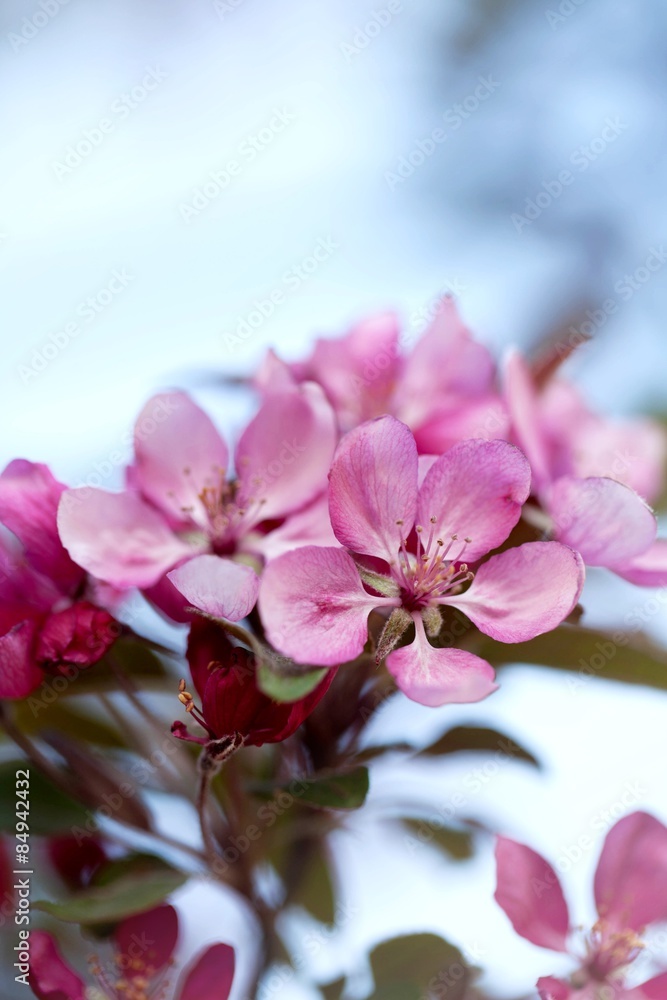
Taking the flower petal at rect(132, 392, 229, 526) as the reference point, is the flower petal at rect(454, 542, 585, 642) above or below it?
below

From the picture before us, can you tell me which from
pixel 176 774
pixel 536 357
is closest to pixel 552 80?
pixel 536 357

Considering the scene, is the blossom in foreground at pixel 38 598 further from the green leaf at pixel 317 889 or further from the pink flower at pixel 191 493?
the green leaf at pixel 317 889

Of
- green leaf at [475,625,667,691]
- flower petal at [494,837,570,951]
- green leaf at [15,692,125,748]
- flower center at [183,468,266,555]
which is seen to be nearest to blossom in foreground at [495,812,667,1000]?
flower petal at [494,837,570,951]

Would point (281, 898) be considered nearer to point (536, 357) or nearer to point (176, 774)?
point (176, 774)

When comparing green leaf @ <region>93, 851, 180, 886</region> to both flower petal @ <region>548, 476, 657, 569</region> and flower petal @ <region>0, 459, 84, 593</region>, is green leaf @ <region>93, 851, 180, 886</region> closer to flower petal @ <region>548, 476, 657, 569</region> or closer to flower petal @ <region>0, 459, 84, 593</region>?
flower petal @ <region>0, 459, 84, 593</region>

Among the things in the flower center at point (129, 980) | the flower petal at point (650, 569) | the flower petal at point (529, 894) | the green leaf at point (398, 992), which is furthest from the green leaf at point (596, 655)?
the flower center at point (129, 980)

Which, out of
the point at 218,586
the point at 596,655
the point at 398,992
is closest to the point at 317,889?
the point at 398,992

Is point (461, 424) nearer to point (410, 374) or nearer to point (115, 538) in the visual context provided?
point (410, 374)
